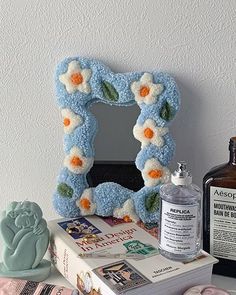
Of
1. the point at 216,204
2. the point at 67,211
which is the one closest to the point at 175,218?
the point at 216,204

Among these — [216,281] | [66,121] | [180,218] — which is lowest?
[216,281]

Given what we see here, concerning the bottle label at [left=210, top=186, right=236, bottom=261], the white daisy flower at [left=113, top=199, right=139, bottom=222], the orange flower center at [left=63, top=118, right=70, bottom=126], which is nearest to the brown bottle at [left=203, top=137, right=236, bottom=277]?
the bottle label at [left=210, top=186, right=236, bottom=261]

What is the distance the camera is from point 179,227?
2.32 ft

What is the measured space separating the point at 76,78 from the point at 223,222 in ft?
0.92

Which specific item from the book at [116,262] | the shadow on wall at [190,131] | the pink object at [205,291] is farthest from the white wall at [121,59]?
the pink object at [205,291]

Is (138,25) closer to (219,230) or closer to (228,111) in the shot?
(228,111)

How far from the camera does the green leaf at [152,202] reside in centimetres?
80

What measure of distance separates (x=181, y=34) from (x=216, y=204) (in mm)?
239

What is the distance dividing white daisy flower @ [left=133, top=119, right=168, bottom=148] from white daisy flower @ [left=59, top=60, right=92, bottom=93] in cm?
9

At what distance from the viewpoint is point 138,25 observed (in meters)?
0.78

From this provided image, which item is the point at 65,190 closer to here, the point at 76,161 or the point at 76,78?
the point at 76,161

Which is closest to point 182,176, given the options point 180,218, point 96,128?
point 180,218

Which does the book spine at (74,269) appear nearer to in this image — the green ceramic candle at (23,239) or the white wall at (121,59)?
the green ceramic candle at (23,239)

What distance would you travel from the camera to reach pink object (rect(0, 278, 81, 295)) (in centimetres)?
70
